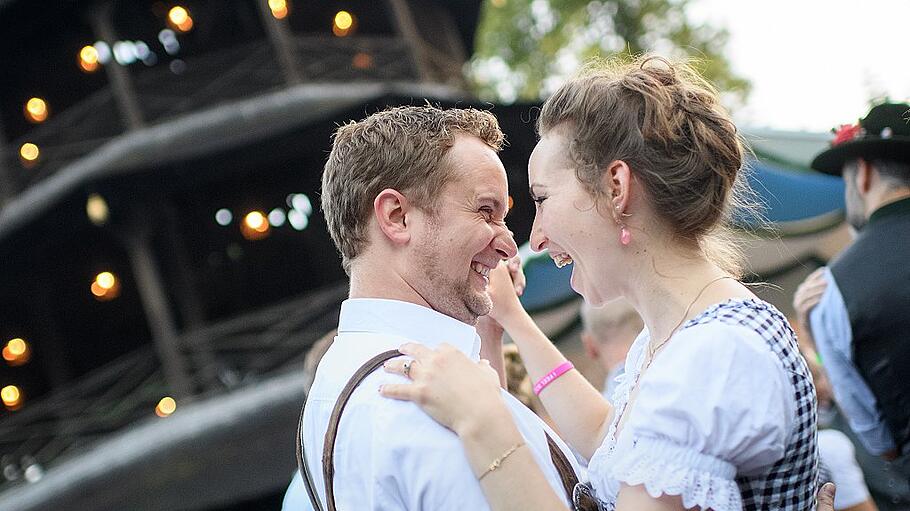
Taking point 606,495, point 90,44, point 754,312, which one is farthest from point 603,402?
point 90,44

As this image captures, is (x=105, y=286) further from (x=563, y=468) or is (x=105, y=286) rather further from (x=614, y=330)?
(x=563, y=468)

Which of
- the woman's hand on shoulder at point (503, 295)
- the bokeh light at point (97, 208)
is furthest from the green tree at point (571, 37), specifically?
the woman's hand on shoulder at point (503, 295)

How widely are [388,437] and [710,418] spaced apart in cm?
62

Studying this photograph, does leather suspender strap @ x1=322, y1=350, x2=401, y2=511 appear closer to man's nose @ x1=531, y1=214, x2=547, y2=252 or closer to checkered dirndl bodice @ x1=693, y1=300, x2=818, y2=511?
man's nose @ x1=531, y1=214, x2=547, y2=252

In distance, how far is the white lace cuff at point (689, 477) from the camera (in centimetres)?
178

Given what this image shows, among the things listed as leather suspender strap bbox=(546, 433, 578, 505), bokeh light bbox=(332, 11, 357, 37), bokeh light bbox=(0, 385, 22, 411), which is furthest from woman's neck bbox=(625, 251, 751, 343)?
bokeh light bbox=(0, 385, 22, 411)

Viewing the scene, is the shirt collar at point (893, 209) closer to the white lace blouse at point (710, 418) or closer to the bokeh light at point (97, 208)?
the white lace blouse at point (710, 418)

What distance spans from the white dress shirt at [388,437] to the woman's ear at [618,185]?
477 mm

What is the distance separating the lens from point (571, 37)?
23859 millimetres

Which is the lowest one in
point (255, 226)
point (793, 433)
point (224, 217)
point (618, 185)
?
point (793, 433)

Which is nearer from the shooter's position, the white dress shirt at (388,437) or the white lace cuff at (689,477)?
the white lace cuff at (689,477)

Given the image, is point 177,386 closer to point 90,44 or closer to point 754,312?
point 90,44

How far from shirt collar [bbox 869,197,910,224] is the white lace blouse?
2.00 metres

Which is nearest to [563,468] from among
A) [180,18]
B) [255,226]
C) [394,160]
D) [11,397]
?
[394,160]
